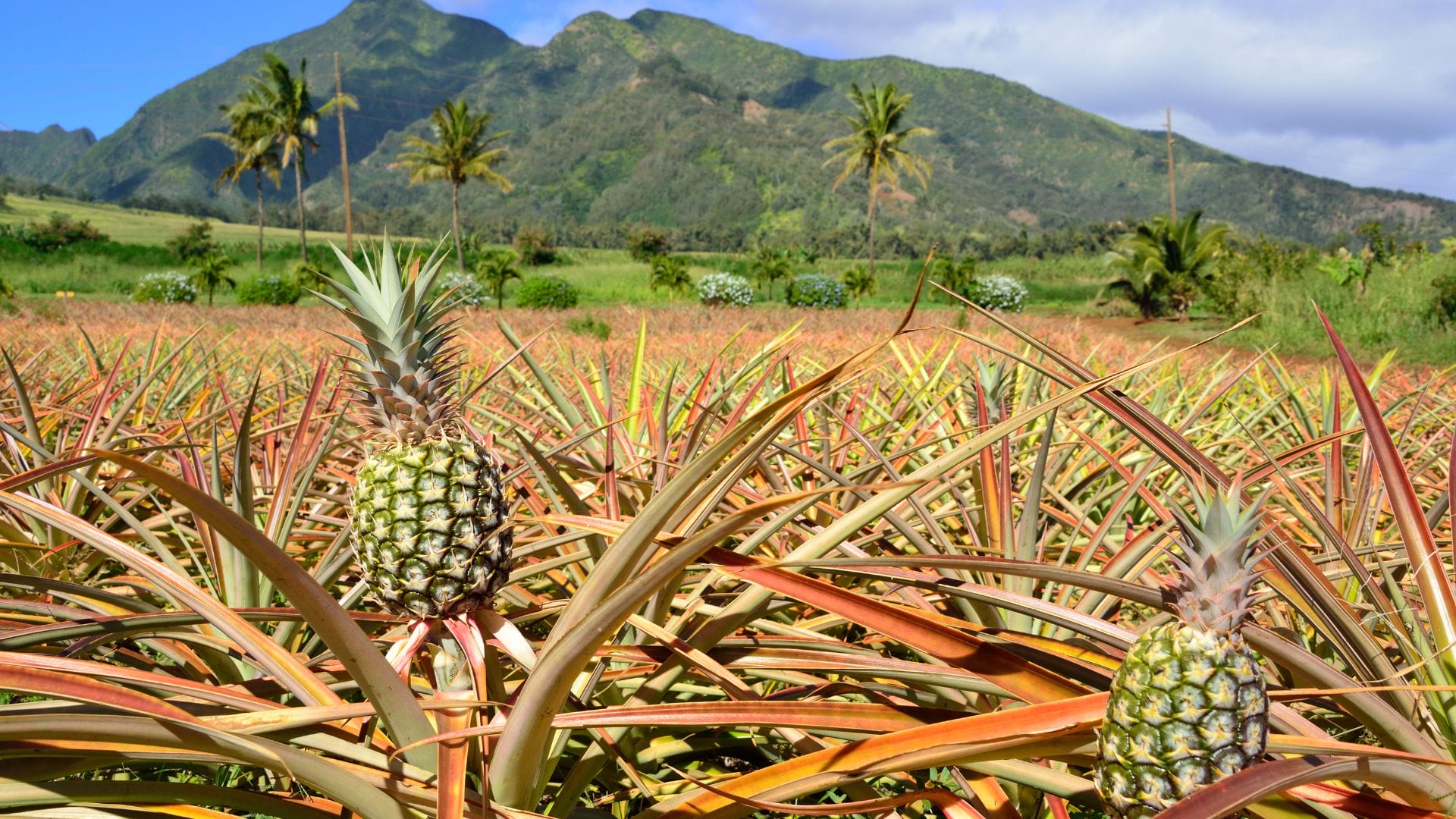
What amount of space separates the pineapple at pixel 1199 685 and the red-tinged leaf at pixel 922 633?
0.14m

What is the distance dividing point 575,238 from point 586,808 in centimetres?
9033

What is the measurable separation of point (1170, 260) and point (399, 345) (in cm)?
3068

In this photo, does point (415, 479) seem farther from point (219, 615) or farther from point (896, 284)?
point (896, 284)

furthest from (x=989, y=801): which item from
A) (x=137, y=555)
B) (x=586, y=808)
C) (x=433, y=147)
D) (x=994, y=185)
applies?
(x=994, y=185)

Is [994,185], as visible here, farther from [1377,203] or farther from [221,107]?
[221,107]

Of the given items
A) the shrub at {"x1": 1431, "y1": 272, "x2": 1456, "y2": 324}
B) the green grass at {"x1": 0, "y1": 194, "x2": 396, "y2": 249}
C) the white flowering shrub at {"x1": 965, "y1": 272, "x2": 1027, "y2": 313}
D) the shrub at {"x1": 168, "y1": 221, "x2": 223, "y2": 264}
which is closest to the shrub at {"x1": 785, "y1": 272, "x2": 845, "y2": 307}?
the white flowering shrub at {"x1": 965, "y1": 272, "x2": 1027, "y2": 313}

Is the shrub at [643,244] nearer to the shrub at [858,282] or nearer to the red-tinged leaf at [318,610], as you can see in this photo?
the shrub at [858,282]

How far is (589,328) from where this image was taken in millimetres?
10258

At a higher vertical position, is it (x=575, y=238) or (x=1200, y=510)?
(x=575, y=238)

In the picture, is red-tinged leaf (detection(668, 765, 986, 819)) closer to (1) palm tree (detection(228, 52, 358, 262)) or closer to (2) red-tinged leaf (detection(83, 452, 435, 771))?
(2) red-tinged leaf (detection(83, 452, 435, 771))

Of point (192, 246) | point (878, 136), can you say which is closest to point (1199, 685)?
point (878, 136)

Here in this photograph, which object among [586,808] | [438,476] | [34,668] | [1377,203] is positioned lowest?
[586,808]

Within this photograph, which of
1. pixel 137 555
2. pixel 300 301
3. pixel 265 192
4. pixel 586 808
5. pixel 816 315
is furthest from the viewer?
pixel 265 192

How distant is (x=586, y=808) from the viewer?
3.71 ft
